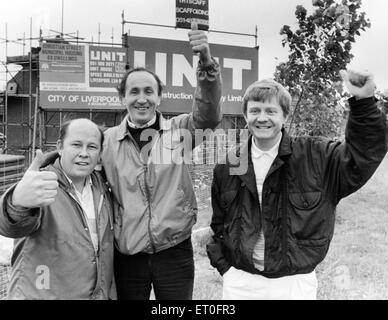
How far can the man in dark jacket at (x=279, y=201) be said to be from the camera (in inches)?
90.4

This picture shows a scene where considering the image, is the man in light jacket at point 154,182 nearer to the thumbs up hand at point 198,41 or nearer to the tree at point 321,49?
the thumbs up hand at point 198,41

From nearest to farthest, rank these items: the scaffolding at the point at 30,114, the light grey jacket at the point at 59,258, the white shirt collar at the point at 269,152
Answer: the light grey jacket at the point at 59,258 → the white shirt collar at the point at 269,152 → the scaffolding at the point at 30,114

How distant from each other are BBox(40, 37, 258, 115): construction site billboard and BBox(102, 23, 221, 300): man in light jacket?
12.2 meters

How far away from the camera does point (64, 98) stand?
1518cm

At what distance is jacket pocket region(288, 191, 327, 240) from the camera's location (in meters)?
2.29

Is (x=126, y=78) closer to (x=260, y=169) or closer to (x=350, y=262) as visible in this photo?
(x=260, y=169)

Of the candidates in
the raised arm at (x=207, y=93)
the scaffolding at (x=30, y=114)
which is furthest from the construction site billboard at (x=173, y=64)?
the raised arm at (x=207, y=93)

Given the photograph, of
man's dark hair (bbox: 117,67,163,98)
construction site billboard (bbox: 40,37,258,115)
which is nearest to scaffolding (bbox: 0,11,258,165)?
construction site billboard (bbox: 40,37,258,115)

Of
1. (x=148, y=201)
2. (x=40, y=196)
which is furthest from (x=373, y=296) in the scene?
(x=40, y=196)

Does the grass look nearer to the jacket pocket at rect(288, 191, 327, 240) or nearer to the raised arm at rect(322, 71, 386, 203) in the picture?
the jacket pocket at rect(288, 191, 327, 240)

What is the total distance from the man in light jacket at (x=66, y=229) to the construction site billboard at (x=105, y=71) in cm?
1258

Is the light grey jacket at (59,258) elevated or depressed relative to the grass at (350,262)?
elevated

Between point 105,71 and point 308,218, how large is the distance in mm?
14105
